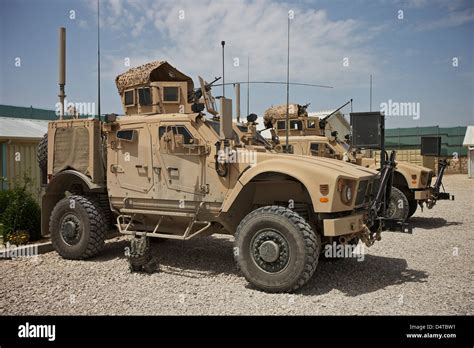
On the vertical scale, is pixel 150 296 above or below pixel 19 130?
below

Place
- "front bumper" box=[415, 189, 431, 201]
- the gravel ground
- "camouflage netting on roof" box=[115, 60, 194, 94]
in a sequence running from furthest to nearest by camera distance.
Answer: "front bumper" box=[415, 189, 431, 201] < "camouflage netting on roof" box=[115, 60, 194, 94] < the gravel ground

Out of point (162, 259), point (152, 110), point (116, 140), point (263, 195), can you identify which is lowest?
point (162, 259)

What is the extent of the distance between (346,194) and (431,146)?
7.24m

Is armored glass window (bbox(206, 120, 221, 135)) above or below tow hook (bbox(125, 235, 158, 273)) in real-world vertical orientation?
above

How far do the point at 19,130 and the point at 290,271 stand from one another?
8207mm

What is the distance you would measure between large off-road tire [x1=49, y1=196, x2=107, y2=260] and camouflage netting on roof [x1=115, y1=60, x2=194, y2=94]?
6.33ft

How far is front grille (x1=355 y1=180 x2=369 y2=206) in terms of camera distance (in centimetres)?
580

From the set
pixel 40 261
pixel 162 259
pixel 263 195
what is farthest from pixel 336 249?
pixel 40 261

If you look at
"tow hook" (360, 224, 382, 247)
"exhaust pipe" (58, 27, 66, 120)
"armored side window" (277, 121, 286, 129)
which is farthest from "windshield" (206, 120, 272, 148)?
"armored side window" (277, 121, 286, 129)

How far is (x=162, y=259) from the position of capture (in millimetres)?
7430

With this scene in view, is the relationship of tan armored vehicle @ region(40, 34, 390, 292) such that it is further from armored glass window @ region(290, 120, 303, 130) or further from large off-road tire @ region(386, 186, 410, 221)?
armored glass window @ region(290, 120, 303, 130)

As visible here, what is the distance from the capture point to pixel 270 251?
17.7 ft

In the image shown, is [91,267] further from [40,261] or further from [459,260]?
[459,260]
